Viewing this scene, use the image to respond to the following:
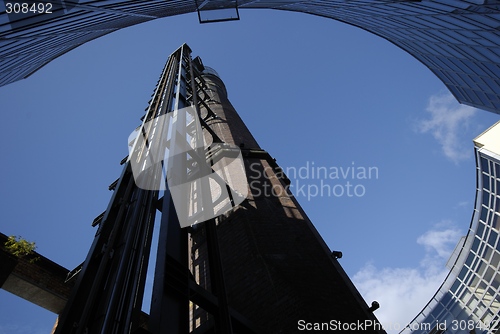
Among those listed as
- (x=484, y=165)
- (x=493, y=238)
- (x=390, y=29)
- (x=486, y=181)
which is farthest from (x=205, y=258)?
(x=486, y=181)

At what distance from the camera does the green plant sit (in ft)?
23.4

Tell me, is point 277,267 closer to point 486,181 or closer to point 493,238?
point 493,238

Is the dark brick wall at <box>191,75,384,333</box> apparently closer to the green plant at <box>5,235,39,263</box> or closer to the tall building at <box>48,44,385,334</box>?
the tall building at <box>48,44,385,334</box>

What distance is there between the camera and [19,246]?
7.23 m

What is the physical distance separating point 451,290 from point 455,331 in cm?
486

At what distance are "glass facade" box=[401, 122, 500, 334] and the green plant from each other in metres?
28.3

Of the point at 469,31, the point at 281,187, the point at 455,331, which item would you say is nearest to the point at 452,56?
the point at 469,31

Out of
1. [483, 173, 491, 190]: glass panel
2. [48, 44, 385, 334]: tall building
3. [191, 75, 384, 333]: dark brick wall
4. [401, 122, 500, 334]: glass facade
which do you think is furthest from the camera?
[483, 173, 491, 190]: glass panel

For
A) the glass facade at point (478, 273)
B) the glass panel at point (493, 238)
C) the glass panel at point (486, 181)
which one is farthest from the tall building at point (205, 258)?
the glass panel at point (493, 238)

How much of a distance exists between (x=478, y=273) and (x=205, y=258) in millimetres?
30758

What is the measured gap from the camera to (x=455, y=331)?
29172mm

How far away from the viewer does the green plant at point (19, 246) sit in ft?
23.4

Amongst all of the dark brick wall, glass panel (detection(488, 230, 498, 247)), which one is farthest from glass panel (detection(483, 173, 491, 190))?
the dark brick wall

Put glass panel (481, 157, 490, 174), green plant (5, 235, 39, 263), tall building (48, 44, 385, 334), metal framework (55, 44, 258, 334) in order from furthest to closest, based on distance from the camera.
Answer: glass panel (481, 157, 490, 174) < green plant (5, 235, 39, 263) < tall building (48, 44, 385, 334) < metal framework (55, 44, 258, 334)
